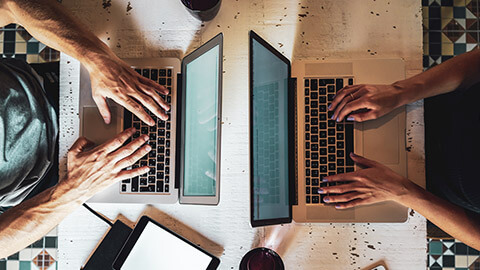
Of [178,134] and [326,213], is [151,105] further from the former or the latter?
[326,213]

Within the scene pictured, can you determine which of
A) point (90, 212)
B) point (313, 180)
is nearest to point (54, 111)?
point (90, 212)

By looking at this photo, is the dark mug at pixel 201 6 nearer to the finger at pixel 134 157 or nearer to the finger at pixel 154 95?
the finger at pixel 154 95

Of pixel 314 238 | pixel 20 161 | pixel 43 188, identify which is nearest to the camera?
pixel 20 161

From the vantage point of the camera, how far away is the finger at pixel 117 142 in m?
1.28

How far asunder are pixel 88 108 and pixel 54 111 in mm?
199

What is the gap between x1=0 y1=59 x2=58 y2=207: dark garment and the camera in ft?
3.90

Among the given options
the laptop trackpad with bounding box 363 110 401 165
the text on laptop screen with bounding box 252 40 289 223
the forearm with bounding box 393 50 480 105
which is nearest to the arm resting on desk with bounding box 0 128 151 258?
the text on laptop screen with bounding box 252 40 289 223

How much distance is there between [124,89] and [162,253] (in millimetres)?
613

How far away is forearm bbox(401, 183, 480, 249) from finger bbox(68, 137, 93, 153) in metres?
1.17

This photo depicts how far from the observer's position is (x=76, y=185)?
1309mm

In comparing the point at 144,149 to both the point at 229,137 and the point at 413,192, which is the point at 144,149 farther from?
the point at 413,192

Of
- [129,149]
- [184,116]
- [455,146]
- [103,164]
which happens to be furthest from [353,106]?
[103,164]

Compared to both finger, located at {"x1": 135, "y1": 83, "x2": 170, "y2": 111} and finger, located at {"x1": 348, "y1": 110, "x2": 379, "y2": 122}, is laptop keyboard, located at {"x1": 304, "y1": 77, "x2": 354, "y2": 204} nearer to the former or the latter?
finger, located at {"x1": 348, "y1": 110, "x2": 379, "y2": 122}

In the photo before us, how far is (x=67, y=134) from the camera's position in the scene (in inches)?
56.0
